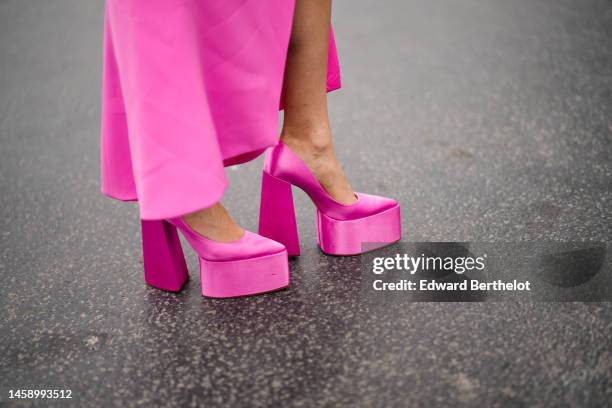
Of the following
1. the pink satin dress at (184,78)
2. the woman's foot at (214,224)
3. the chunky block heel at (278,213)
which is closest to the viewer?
the pink satin dress at (184,78)

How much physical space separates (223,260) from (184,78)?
0.37m

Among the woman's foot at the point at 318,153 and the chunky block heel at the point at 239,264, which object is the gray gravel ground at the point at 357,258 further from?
the woman's foot at the point at 318,153

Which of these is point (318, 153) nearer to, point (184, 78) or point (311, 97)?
point (311, 97)

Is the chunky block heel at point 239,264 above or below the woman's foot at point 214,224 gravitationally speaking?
below

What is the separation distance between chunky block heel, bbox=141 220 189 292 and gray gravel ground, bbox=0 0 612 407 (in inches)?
1.2

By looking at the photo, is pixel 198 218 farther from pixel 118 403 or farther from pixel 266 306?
pixel 118 403

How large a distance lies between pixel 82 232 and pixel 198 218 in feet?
1.59

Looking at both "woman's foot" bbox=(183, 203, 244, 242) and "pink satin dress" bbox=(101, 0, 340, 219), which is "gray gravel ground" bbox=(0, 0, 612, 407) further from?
"pink satin dress" bbox=(101, 0, 340, 219)

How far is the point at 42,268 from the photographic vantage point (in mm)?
1446

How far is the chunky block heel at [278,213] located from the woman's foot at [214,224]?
0.11 meters

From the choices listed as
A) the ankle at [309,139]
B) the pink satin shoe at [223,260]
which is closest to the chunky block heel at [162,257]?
the pink satin shoe at [223,260]

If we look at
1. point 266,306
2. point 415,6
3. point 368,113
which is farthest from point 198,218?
point 415,6

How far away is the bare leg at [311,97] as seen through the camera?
1245 millimetres

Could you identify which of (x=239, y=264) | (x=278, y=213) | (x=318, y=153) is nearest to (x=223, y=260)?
(x=239, y=264)
